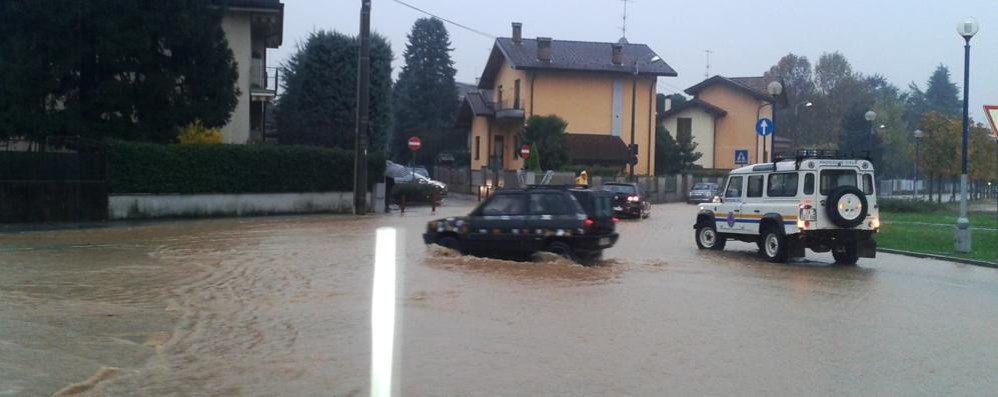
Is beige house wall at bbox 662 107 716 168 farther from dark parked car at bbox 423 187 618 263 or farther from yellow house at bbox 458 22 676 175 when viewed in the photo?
dark parked car at bbox 423 187 618 263

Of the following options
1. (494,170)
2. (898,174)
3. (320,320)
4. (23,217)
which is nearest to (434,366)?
(320,320)

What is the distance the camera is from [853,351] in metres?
10.3

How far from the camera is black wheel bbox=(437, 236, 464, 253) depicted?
1862cm

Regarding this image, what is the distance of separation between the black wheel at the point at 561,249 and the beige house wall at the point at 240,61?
2104 cm

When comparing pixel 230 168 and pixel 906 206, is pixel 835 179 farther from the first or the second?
pixel 906 206

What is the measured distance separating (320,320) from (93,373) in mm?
3303

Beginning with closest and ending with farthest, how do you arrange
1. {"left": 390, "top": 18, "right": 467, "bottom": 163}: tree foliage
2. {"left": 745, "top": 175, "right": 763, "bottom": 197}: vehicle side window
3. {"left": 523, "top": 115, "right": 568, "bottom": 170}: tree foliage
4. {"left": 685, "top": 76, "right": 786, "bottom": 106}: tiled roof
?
{"left": 745, "top": 175, "right": 763, "bottom": 197}: vehicle side window → {"left": 523, "top": 115, "right": 568, "bottom": 170}: tree foliage → {"left": 685, "top": 76, "right": 786, "bottom": 106}: tiled roof → {"left": 390, "top": 18, "right": 467, "bottom": 163}: tree foliage

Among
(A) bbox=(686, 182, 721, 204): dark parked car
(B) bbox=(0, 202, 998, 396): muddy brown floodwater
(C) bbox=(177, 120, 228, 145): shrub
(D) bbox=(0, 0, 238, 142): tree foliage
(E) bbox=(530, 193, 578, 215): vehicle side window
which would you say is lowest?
(B) bbox=(0, 202, 998, 396): muddy brown floodwater

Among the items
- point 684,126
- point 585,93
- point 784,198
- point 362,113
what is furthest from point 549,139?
point 784,198

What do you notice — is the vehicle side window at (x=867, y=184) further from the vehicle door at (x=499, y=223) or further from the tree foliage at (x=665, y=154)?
the tree foliage at (x=665, y=154)

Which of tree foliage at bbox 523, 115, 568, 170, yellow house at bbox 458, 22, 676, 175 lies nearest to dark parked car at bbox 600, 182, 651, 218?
tree foliage at bbox 523, 115, 568, 170

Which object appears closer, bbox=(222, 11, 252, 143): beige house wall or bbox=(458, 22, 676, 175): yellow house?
bbox=(222, 11, 252, 143): beige house wall

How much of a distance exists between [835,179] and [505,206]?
22.0 ft

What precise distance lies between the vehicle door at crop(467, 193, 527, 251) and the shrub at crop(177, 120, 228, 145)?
1650 cm
